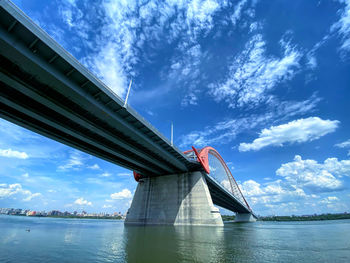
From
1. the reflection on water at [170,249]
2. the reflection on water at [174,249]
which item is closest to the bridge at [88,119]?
the reflection on water at [170,249]

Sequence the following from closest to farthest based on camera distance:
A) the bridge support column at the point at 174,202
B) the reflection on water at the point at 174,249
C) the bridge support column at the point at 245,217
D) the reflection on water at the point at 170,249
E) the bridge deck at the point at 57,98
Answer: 1. the reflection on water at the point at 174,249
2. the reflection on water at the point at 170,249
3. the bridge deck at the point at 57,98
4. the bridge support column at the point at 174,202
5. the bridge support column at the point at 245,217

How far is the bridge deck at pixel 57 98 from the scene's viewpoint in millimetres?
13172

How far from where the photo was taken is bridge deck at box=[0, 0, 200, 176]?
1317 centimetres

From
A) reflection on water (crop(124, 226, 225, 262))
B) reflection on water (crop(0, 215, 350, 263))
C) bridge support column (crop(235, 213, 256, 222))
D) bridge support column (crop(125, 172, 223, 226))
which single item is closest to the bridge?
bridge support column (crop(125, 172, 223, 226))

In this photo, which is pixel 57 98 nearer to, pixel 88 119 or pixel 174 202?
pixel 88 119

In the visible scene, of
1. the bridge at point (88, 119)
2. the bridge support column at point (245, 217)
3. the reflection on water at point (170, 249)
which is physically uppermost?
the bridge at point (88, 119)

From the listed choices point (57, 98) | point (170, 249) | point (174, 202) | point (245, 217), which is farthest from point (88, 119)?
point (245, 217)

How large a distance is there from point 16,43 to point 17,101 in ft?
27.4

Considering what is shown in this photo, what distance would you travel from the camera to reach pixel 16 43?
1303 cm

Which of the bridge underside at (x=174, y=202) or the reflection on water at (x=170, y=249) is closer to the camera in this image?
the reflection on water at (x=170, y=249)

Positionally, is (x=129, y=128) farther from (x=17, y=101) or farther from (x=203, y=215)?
(x=203, y=215)

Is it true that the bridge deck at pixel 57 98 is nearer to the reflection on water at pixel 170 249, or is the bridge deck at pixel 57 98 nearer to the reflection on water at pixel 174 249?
the reflection on water at pixel 170 249

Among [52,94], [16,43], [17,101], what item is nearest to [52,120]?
[17,101]

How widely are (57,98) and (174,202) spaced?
30397 millimetres
